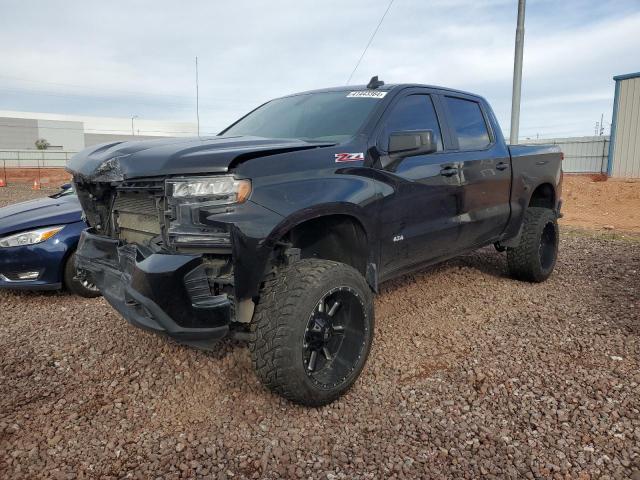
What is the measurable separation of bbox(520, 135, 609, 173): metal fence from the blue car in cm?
2046

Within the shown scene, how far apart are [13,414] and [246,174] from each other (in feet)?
6.13

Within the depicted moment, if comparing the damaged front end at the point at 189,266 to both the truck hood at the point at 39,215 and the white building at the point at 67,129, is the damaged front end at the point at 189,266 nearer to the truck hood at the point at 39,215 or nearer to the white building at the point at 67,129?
the truck hood at the point at 39,215

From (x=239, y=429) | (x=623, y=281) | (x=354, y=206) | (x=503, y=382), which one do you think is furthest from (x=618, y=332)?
(x=239, y=429)

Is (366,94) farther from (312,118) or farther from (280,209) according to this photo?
(280,209)

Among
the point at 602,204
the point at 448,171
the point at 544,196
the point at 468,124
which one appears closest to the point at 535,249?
the point at 544,196

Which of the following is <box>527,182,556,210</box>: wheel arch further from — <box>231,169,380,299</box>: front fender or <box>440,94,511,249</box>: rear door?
<box>231,169,380,299</box>: front fender

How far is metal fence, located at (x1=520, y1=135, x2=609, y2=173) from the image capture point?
20.8 meters

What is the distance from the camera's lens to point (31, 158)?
41.5 metres

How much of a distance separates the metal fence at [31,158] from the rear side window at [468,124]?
4229 centimetres

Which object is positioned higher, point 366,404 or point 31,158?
point 31,158

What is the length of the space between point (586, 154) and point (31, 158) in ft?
134

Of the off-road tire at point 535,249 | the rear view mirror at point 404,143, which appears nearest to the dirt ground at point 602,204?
the off-road tire at point 535,249

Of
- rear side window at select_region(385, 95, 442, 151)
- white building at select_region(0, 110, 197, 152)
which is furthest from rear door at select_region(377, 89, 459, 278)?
white building at select_region(0, 110, 197, 152)

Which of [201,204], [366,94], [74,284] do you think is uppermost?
[366,94]
